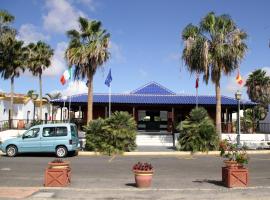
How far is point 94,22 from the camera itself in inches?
1404

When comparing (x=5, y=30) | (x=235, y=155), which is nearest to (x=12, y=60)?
(x=5, y=30)

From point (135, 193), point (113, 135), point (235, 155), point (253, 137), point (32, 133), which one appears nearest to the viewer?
point (135, 193)

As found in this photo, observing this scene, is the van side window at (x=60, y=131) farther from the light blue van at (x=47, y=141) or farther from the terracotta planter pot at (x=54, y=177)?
the terracotta planter pot at (x=54, y=177)

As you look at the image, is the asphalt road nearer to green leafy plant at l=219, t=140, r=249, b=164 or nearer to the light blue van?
green leafy plant at l=219, t=140, r=249, b=164

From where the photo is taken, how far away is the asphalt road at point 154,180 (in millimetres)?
13523

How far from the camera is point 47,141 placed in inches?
1102

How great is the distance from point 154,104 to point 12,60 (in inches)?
578

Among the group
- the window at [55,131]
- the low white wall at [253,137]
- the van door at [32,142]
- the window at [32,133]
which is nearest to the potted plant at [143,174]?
the window at [55,131]

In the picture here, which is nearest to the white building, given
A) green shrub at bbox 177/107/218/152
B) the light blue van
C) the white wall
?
the white wall

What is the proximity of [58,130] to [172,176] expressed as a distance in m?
11.3

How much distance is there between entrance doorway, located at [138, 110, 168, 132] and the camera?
46.4 metres

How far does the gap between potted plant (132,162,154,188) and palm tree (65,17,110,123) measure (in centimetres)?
2027

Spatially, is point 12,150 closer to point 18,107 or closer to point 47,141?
point 47,141

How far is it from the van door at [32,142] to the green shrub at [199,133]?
879 cm
